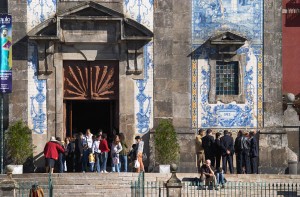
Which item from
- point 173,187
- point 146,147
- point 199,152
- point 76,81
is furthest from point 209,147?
point 76,81

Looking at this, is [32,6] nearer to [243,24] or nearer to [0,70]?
[0,70]

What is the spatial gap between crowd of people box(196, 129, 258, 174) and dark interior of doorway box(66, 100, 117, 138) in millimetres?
3683

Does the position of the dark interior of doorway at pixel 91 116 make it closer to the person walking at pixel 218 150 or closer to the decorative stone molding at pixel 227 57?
the decorative stone molding at pixel 227 57

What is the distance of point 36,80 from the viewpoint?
44.7 meters

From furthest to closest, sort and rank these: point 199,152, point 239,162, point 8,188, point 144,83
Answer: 1. point 144,83
2. point 239,162
3. point 199,152
4. point 8,188

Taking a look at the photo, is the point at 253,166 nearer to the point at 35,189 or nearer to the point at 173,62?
the point at 173,62

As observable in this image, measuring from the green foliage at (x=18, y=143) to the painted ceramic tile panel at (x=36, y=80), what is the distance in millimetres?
791

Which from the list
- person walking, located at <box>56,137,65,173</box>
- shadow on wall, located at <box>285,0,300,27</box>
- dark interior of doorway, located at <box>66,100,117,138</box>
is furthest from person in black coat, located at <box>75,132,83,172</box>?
shadow on wall, located at <box>285,0,300,27</box>

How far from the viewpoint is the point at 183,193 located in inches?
1559

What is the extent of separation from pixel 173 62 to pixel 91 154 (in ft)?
15.4

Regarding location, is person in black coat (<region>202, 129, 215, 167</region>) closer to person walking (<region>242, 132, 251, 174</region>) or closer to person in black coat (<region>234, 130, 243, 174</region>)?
person in black coat (<region>234, 130, 243, 174</region>)

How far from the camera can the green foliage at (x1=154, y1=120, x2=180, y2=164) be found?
43.8 metres

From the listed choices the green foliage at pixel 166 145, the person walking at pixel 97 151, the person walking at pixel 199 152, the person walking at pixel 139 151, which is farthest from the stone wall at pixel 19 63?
the person walking at pixel 199 152

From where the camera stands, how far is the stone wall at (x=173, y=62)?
45.0 meters
